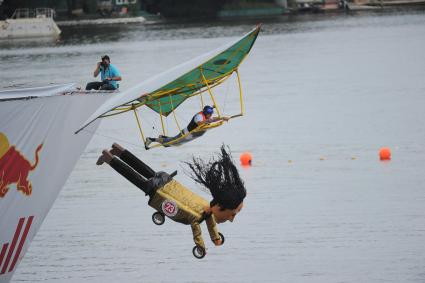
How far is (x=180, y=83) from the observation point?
15812 mm

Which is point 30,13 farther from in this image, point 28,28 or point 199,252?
point 199,252

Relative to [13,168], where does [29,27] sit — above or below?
below

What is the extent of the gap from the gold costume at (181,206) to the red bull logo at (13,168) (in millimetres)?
1937

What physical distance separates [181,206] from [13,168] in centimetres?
253

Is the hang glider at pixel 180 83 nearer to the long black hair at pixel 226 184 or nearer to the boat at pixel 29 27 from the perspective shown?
the long black hair at pixel 226 184

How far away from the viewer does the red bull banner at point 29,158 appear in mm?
10391

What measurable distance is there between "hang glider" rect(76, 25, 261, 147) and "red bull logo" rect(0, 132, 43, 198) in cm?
109

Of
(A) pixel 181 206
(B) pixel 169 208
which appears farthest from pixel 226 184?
(B) pixel 169 208

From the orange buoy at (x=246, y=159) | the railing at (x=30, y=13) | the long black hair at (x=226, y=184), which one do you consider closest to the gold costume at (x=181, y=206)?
the long black hair at (x=226, y=184)

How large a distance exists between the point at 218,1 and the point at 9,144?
455 feet

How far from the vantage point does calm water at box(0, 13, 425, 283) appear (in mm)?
17703

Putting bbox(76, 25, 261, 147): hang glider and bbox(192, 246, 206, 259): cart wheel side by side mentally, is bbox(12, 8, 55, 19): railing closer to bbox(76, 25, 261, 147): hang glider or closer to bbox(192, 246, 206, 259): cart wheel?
bbox(76, 25, 261, 147): hang glider

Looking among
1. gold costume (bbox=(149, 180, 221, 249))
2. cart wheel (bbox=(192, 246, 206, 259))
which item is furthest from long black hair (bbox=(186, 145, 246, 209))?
cart wheel (bbox=(192, 246, 206, 259))

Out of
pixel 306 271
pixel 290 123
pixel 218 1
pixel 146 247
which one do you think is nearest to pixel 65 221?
pixel 146 247
